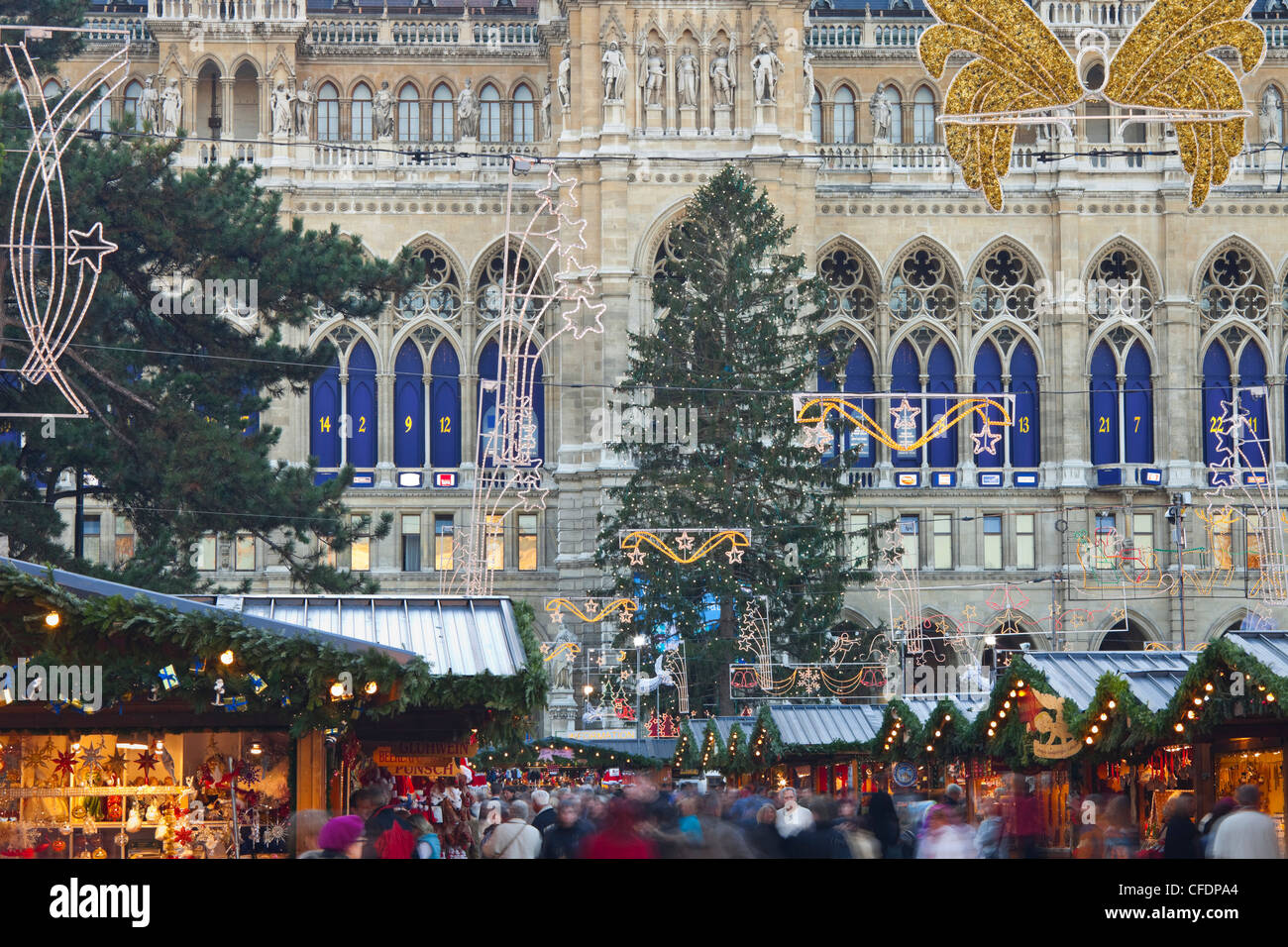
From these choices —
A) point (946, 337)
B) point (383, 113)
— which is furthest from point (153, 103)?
point (946, 337)

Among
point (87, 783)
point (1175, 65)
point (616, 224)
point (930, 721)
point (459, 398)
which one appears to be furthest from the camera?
point (459, 398)

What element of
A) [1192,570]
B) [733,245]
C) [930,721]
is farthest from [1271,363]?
[930,721]

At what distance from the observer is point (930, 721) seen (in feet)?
82.1

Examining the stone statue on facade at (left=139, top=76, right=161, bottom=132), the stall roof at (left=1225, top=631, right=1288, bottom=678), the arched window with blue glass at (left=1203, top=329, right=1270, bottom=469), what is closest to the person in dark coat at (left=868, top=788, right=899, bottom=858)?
the stall roof at (left=1225, top=631, right=1288, bottom=678)

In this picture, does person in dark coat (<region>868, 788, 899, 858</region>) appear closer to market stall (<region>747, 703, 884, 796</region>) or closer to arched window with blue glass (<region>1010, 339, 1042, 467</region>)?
market stall (<region>747, 703, 884, 796</region>)

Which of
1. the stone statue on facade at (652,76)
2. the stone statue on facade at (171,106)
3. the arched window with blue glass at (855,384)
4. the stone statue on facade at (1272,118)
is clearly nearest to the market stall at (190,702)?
the stone statue on facade at (652,76)

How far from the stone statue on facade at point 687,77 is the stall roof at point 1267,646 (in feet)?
123

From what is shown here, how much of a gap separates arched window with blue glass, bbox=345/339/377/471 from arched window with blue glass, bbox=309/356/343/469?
1.20ft

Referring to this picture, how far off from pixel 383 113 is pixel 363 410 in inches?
341

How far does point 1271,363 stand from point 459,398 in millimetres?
23270

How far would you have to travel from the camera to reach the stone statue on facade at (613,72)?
55344mm

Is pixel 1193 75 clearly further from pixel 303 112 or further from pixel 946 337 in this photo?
pixel 303 112

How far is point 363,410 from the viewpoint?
59.2 metres
